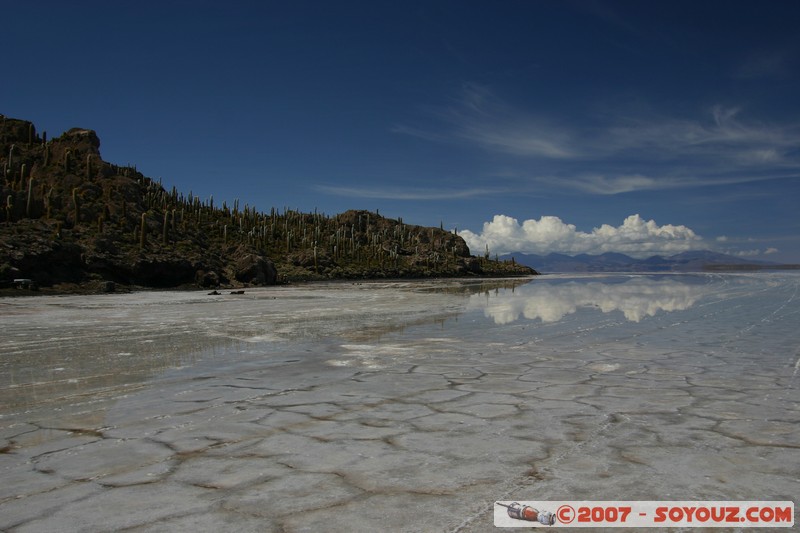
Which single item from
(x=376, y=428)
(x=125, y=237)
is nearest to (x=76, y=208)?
(x=125, y=237)

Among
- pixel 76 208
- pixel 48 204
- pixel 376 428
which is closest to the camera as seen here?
pixel 376 428

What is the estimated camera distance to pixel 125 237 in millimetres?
43000

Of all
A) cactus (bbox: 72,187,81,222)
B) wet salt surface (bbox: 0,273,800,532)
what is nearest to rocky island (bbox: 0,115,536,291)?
cactus (bbox: 72,187,81,222)

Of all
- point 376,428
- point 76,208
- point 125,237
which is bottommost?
point 376,428

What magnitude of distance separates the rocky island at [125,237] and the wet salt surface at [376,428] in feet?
78.0

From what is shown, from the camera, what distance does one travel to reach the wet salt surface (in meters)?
3.69

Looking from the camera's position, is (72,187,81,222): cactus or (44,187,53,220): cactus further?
(72,187,81,222): cactus

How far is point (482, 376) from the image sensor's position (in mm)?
8039

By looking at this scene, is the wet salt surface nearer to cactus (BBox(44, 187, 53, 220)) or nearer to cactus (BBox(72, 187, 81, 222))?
cactus (BBox(44, 187, 53, 220))

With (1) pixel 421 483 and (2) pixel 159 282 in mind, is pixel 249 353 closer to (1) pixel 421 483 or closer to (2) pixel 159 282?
(1) pixel 421 483

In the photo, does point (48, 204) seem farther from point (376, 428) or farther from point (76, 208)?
point (376, 428)

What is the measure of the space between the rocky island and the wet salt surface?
2378cm

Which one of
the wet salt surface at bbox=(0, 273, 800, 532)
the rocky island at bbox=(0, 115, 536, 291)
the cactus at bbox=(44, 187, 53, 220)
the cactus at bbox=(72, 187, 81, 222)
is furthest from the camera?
the cactus at bbox=(72, 187, 81, 222)

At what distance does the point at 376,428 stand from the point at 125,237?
43092mm
